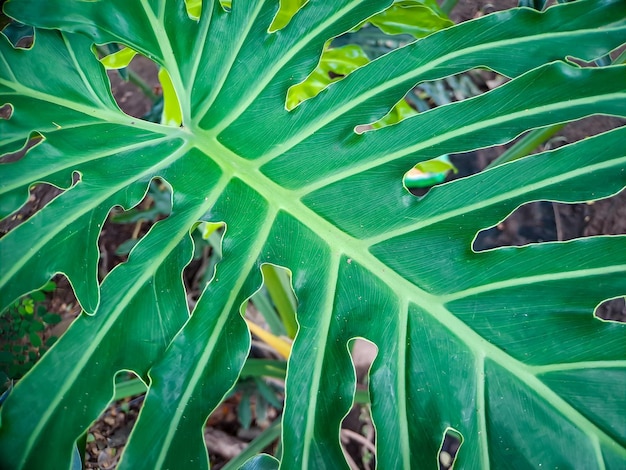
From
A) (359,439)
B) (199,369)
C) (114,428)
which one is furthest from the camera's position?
(359,439)

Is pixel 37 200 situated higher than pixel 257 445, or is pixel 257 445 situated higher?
pixel 37 200

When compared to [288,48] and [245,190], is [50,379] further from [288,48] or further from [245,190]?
[288,48]

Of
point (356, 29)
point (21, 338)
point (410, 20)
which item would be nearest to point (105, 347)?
point (21, 338)

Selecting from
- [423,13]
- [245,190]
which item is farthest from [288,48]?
[423,13]

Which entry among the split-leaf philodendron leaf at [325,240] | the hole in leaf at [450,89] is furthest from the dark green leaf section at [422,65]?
the hole in leaf at [450,89]

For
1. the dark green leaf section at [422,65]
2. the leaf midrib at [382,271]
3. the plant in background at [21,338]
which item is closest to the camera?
the leaf midrib at [382,271]

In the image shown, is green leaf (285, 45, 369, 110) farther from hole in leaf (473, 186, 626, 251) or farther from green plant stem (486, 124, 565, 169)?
hole in leaf (473, 186, 626, 251)

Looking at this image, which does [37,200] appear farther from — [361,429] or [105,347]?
[361,429]

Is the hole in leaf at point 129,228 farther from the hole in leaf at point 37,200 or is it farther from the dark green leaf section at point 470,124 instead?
the dark green leaf section at point 470,124
